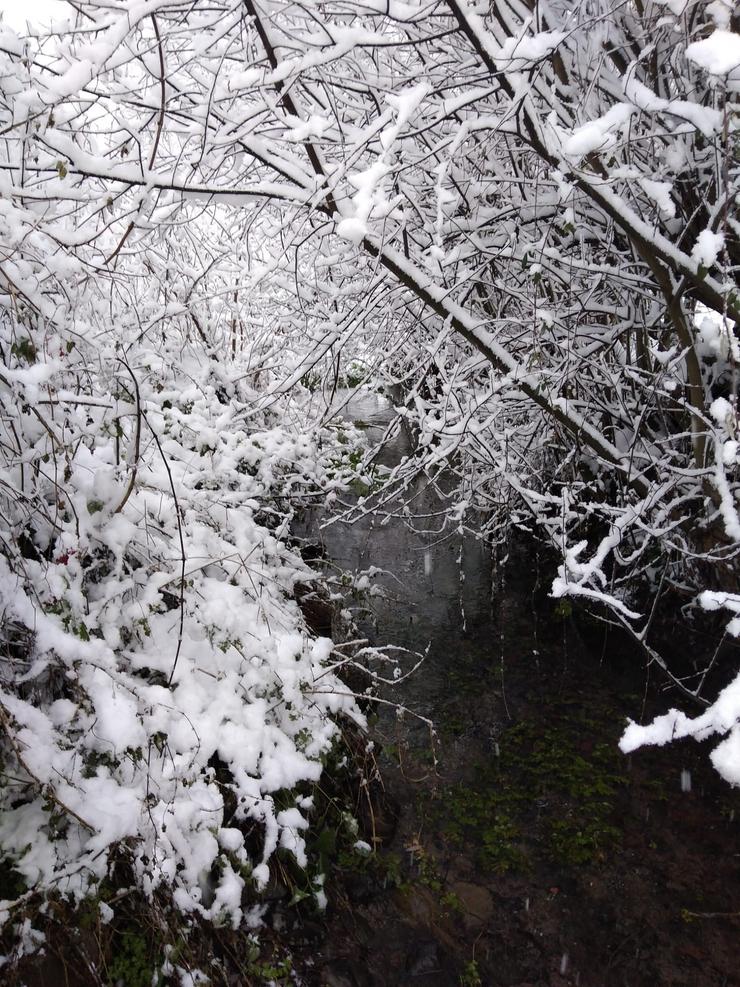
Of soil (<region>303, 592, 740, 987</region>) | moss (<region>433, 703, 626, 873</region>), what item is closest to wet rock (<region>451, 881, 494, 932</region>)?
soil (<region>303, 592, 740, 987</region>)

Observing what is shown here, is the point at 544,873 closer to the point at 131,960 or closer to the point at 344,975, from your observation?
the point at 344,975

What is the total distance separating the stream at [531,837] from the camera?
11.1 ft

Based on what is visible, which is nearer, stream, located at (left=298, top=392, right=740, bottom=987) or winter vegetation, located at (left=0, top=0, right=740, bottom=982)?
winter vegetation, located at (left=0, top=0, right=740, bottom=982)

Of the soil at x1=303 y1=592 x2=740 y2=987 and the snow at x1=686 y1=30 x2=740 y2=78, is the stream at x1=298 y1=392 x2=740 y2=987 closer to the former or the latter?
the soil at x1=303 y1=592 x2=740 y2=987

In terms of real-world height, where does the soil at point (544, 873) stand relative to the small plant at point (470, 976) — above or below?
above

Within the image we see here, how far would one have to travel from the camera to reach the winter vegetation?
268 cm

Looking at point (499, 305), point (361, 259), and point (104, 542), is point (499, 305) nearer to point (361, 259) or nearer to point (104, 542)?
point (361, 259)

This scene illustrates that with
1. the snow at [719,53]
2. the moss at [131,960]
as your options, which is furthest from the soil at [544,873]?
the snow at [719,53]

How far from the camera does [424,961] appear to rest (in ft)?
10.9

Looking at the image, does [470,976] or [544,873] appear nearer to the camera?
[470,976]

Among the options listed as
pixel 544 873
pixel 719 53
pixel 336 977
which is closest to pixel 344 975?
pixel 336 977

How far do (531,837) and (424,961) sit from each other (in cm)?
109

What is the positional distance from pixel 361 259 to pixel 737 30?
194 cm

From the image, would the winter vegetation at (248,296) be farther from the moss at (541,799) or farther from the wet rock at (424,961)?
the moss at (541,799)
